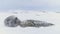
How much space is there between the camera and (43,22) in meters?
0.85

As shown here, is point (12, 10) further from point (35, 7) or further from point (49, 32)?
point (49, 32)

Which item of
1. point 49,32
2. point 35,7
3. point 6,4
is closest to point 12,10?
point 6,4

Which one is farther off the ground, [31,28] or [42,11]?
[42,11]

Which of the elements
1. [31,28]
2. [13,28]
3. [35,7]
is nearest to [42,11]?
[35,7]

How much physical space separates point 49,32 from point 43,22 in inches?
3.7

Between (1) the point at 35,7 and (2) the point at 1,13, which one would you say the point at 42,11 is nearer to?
(1) the point at 35,7

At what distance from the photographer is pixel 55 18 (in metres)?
0.84

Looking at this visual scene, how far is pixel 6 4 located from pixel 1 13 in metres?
0.09

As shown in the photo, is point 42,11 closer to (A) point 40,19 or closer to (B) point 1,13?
(A) point 40,19

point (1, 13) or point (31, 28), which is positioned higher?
point (1, 13)

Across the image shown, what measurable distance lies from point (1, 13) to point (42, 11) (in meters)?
0.34

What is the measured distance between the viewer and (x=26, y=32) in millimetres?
847

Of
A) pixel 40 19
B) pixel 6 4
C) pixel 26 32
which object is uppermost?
pixel 6 4

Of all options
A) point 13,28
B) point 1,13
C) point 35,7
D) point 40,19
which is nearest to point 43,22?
point 40,19
